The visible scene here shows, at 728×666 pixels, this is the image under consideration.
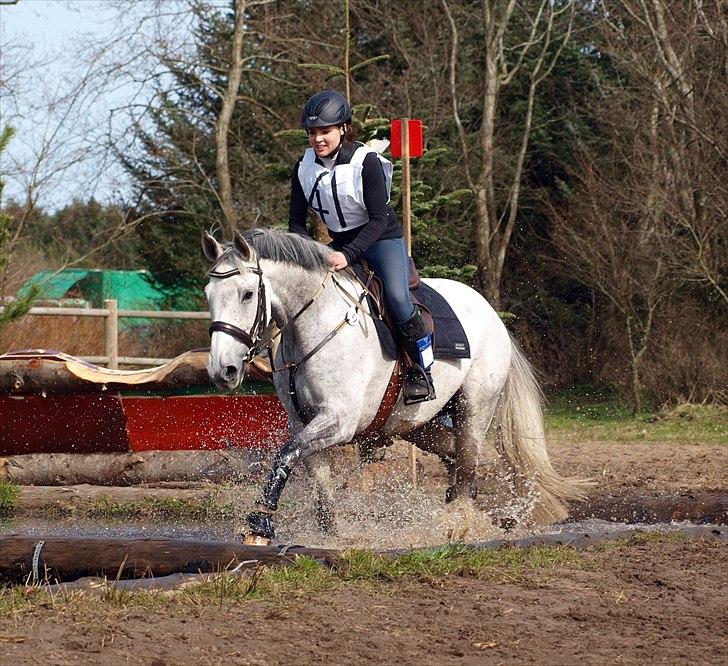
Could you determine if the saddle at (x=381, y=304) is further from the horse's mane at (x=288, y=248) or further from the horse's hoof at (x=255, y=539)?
the horse's hoof at (x=255, y=539)

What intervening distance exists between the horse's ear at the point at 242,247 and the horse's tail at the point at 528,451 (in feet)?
8.64

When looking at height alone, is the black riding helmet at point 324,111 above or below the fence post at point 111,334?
above

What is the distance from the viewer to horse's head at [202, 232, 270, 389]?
596cm

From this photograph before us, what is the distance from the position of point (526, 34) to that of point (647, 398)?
359 inches

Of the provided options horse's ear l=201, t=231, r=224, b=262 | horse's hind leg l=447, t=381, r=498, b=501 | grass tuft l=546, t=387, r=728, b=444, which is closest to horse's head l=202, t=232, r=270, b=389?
horse's ear l=201, t=231, r=224, b=262

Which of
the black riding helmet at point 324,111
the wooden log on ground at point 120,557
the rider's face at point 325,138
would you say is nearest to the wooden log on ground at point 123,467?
the rider's face at point 325,138

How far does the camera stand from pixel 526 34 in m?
23.7

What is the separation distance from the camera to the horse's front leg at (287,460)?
246 inches

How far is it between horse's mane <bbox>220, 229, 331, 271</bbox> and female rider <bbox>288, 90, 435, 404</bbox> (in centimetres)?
9

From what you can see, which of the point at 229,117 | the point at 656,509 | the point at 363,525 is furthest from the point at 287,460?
the point at 229,117

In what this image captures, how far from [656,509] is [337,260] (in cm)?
331

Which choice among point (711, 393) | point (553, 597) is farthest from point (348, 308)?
point (711, 393)

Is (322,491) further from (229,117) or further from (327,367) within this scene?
(229,117)

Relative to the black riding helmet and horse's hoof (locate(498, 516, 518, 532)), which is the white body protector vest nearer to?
the black riding helmet
